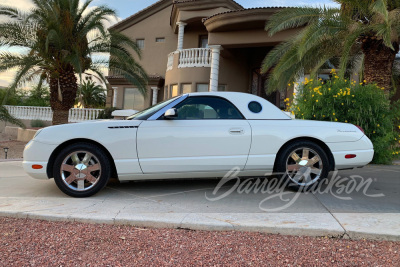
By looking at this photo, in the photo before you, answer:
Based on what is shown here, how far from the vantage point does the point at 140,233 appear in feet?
10.8

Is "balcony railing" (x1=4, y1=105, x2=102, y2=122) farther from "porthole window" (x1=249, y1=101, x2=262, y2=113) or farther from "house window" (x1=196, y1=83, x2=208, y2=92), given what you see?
"porthole window" (x1=249, y1=101, x2=262, y2=113)

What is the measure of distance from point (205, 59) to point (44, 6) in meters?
7.51

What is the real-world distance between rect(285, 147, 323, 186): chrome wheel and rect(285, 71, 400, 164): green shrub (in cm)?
388

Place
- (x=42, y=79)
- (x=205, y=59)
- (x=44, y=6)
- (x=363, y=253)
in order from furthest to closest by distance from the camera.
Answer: (x=205, y=59), (x=42, y=79), (x=44, y=6), (x=363, y=253)

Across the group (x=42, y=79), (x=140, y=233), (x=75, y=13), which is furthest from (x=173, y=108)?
(x=42, y=79)

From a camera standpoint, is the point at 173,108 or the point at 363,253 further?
the point at 173,108

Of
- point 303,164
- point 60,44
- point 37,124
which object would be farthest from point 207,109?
point 37,124

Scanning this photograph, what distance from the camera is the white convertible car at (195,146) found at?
4.38 m

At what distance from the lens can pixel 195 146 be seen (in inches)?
177

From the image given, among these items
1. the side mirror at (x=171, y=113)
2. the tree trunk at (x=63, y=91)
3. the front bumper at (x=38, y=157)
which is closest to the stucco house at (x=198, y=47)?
the tree trunk at (x=63, y=91)

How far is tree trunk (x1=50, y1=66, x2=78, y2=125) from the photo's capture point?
1273cm

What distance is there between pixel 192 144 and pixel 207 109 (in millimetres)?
637

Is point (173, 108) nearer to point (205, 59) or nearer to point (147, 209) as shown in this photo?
point (147, 209)

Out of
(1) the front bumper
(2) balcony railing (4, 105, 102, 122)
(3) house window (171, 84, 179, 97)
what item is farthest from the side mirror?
(2) balcony railing (4, 105, 102, 122)
